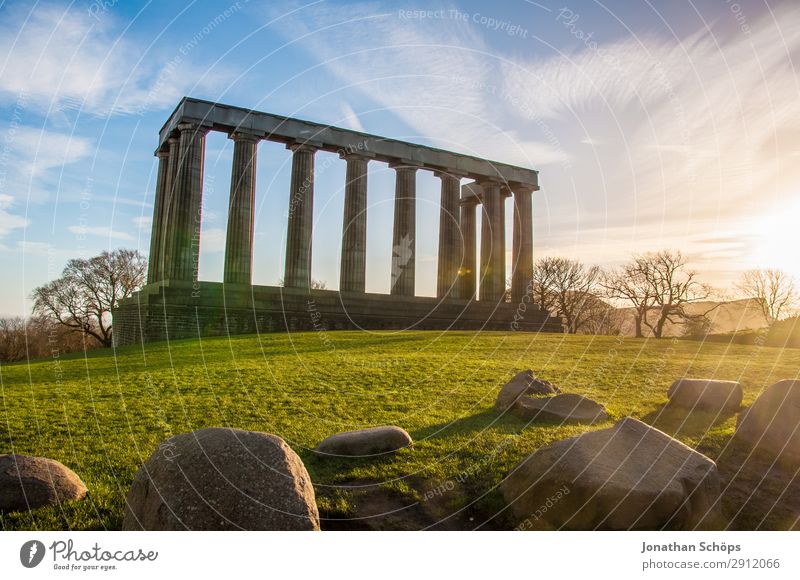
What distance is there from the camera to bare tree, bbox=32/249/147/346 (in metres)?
53.2

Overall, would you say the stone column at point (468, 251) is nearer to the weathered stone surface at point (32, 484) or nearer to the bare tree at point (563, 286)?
the bare tree at point (563, 286)

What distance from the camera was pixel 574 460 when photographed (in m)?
7.33

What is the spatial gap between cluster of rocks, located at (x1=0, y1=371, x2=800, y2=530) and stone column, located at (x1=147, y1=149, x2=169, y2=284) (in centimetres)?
4284

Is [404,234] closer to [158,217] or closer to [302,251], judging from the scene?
[302,251]

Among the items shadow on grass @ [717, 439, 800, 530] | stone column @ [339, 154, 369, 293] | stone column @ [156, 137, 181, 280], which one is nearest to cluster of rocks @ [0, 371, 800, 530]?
shadow on grass @ [717, 439, 800, 530]

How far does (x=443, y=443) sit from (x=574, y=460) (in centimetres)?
398

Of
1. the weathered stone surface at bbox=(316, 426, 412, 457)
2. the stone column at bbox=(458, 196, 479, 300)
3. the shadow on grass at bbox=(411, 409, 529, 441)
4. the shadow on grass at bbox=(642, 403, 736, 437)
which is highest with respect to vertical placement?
the stone column at bbox=(458, 196, 479, 300)

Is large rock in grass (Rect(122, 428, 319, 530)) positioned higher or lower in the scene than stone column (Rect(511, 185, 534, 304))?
lower

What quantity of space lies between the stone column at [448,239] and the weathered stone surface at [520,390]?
3786cm

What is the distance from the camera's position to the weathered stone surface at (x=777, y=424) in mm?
9680

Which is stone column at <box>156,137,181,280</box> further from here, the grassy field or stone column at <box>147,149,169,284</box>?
the grassy field

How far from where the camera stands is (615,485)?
6.72 metres
